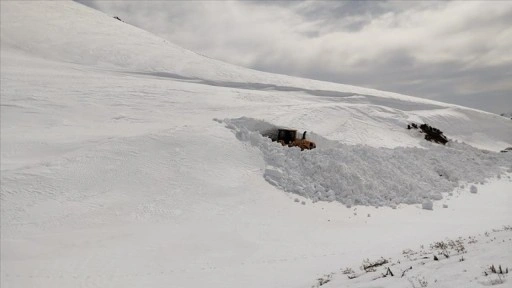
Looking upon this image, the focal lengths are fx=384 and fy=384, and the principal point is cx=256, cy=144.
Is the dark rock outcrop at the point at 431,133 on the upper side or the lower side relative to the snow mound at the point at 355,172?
upper

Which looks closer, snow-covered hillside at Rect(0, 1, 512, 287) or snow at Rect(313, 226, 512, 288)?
snow at Rect(313, 226, 512, 288)

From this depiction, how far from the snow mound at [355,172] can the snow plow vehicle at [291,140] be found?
657 millimetres

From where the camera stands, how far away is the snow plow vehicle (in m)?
17.8

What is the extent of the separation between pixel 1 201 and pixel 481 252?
12.1 m

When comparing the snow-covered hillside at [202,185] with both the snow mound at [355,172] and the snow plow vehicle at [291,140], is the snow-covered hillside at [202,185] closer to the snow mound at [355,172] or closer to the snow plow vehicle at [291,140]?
the snow mound at [355,172]

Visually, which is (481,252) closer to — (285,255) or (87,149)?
(285,255)

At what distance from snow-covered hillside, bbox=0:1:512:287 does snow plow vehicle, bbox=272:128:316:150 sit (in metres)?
0.57

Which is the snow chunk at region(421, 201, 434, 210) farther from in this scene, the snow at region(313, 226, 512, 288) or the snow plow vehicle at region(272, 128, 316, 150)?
the snow at region(313, 226, 512, 288)

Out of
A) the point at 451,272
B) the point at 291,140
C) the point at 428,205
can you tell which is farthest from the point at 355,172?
the point at 451,272

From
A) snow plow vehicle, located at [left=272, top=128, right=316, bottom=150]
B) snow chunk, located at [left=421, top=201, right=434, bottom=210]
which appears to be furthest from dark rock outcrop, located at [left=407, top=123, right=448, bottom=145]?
snow chunk, located at [left=421, top=201, right=434, bottom=210]

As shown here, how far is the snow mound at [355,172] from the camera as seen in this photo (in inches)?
585

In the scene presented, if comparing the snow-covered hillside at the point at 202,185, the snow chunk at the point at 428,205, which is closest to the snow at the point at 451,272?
the snow-covered hillside at the point at 202,185

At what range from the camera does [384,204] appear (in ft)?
48.4

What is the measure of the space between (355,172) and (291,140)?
3.80 m
